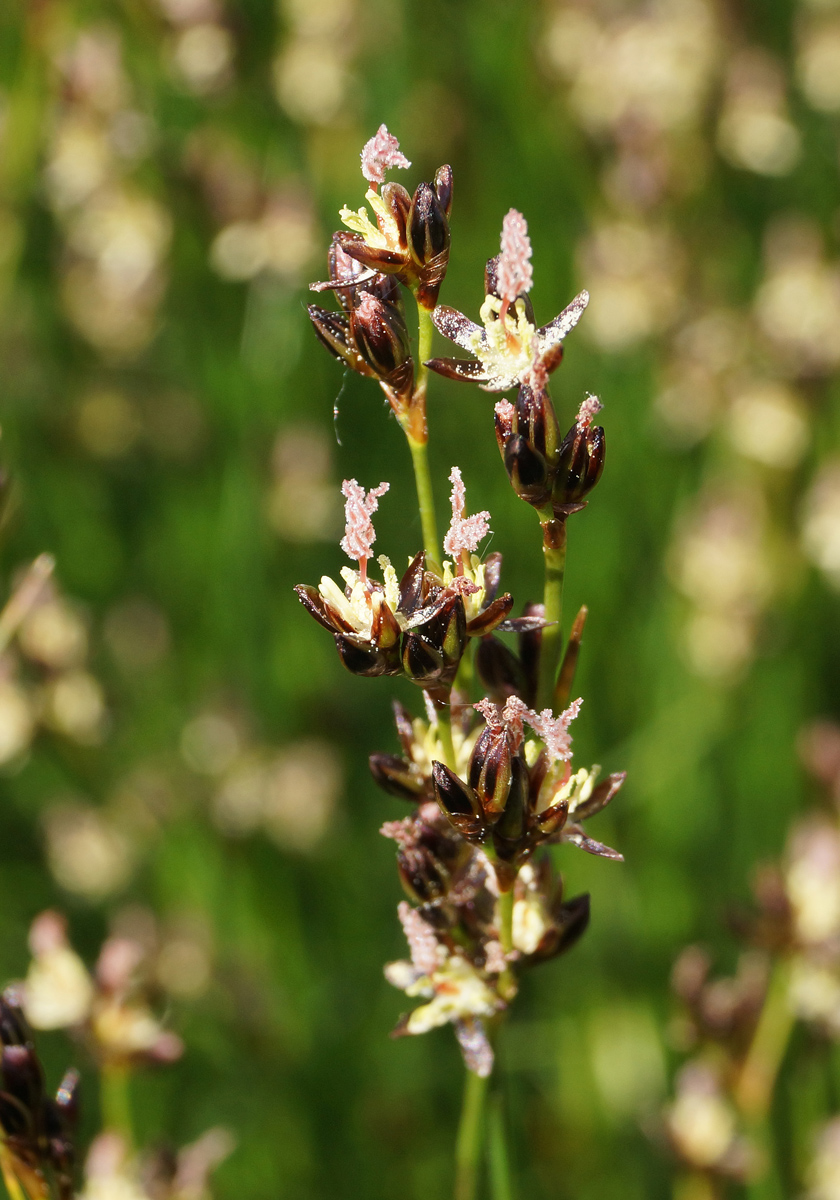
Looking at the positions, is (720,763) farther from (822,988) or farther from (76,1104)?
(76,1104)

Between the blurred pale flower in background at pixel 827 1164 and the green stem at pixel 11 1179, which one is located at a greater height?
the green stem at pixel 11 1179

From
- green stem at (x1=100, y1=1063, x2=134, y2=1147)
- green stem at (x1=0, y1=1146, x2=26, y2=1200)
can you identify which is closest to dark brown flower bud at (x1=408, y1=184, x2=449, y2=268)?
green stem at (x1=0, y1=1146, x2=26, y2=1200)

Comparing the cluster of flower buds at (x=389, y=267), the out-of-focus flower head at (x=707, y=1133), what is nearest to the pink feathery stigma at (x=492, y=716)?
the cluster of flower buds at (x=389, y=267)

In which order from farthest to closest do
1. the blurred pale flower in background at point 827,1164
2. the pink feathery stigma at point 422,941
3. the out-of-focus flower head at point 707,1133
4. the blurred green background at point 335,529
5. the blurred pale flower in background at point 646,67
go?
the blurred pale flower in background at point 646,67 → the blurred green background at point 335,529 → the blurred pale flower in background at point 827,1164 → the out-of-focus flower head at point 707,1133 → the pink feathery stigma at point 422,941

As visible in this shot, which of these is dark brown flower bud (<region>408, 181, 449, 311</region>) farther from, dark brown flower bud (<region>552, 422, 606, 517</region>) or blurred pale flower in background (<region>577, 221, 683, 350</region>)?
blurred pale flower in background (<region>577, 221, 683, 350</region>)

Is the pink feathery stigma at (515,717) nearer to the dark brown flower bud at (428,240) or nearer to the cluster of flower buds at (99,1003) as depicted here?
the dark brown flower bud at (428,240)
